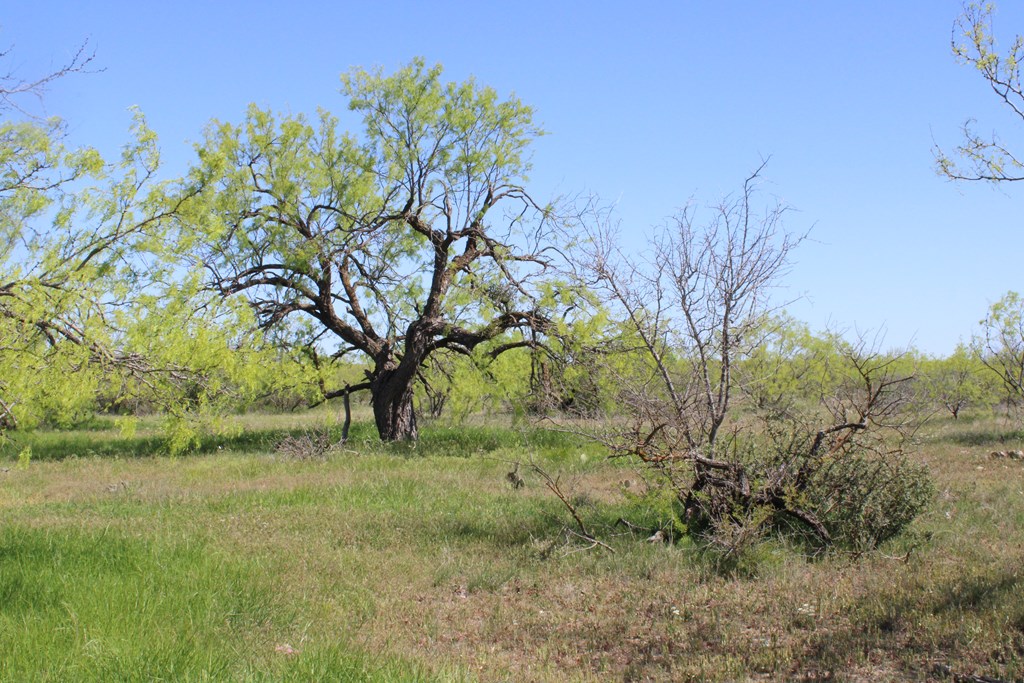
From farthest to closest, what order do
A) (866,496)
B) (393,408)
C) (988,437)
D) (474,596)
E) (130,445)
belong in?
(130,445) < (393,408) < (988,437) < (866,496) < (474,596)

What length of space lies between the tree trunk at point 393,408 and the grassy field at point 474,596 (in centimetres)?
856

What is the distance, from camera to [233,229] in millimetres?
19938

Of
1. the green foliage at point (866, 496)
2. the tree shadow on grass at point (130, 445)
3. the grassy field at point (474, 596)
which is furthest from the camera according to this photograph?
the tree shadow on grass at point (130, 445)

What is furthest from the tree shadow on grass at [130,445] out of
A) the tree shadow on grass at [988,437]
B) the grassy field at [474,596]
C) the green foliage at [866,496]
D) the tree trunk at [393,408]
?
the tree shadow on grass at [988,437]

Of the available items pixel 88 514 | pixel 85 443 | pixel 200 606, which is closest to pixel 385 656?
pixel 200 606

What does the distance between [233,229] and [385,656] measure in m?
16.3

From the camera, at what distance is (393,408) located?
20.4 meters

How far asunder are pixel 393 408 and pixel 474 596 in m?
13.3

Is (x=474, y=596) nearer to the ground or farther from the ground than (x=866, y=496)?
nearer to the ground

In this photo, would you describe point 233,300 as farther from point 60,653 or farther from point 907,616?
point 907,616

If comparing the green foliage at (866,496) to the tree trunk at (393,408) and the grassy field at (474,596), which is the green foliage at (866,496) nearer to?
the grassy field at (474,596)

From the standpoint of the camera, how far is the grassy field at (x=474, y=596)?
5.41 metres

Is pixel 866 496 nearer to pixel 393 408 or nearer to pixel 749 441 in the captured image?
pixel 749 441

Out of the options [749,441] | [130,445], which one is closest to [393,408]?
[130,445]
